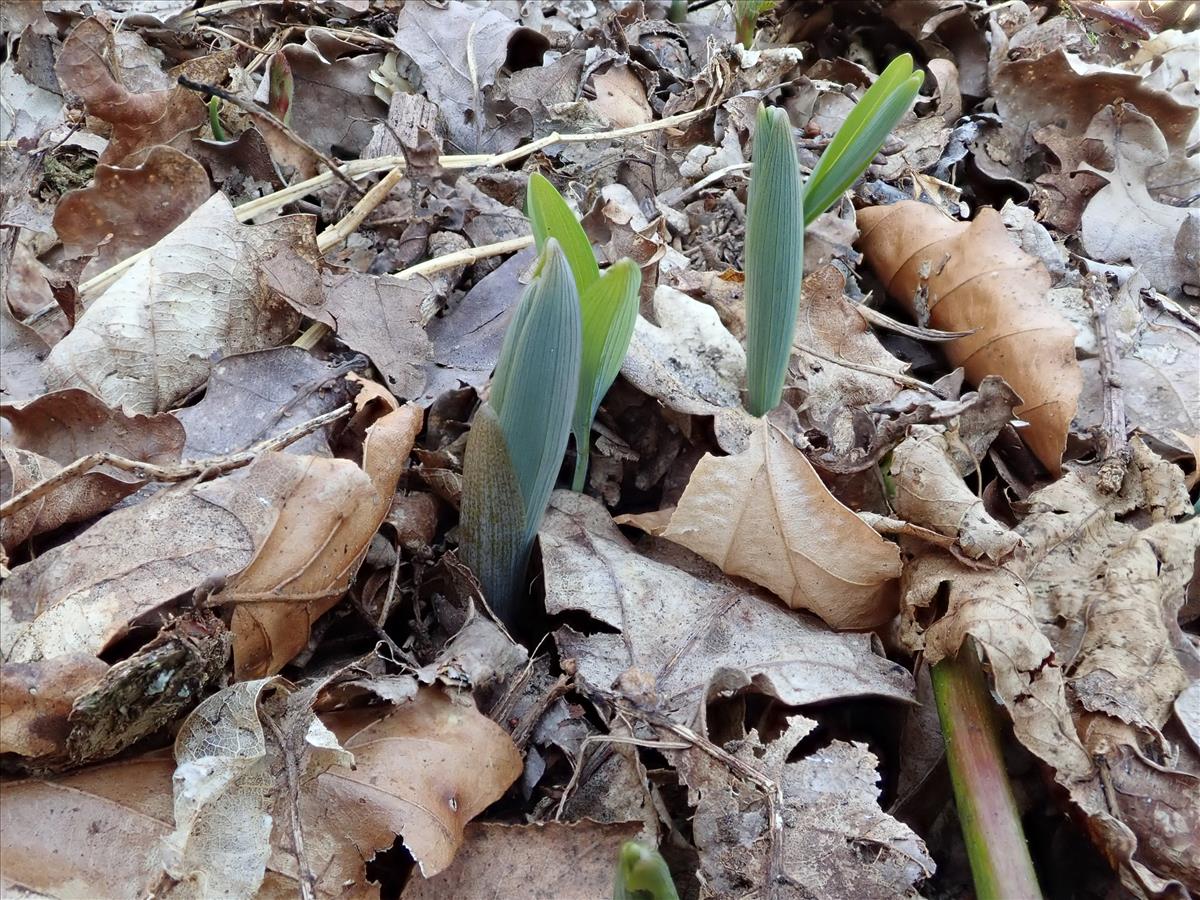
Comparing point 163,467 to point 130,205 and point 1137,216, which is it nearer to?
point 130,205

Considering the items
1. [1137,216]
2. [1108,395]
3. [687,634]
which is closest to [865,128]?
[1108,395]

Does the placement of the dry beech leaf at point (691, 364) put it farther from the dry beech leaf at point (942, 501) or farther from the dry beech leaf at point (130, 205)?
the dry beech leaf at point (130, 205)

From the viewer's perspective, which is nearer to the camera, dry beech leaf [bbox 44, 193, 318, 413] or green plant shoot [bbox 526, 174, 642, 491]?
green plant shoot [bbox 526, 174, 642, 491]

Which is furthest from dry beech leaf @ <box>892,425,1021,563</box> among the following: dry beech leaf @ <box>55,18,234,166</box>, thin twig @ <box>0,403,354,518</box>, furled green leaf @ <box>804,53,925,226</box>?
dry beech leaf @ <box>55,18,234,166</box>

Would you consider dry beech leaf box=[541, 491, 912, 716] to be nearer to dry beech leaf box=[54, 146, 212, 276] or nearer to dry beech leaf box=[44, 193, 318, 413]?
dry beech leaf box=[44, 193, 318, 413]

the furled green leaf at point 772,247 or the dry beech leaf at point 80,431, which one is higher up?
the furled green leaf at point 772,247

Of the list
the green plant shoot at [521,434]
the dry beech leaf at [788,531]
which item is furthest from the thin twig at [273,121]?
the dry beech leaf at [788,531]
